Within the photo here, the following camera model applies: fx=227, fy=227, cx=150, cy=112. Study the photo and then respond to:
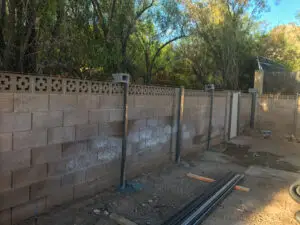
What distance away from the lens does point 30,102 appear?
223 cm

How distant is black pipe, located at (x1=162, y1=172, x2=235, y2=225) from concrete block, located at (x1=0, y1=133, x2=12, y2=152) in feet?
5.76

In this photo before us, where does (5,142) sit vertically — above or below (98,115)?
below

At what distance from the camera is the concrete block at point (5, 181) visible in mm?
2098

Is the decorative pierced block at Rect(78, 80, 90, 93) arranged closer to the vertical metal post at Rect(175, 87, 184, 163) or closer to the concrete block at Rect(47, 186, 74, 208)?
the concrete block at Rect(47, 186, 74, 208)

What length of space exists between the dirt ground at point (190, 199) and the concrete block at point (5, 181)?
1.41 feet

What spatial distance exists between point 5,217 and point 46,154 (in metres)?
0.66

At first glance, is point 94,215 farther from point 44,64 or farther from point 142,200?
point 44,64

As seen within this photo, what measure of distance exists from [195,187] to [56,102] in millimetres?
2393

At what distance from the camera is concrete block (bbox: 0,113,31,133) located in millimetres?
2049

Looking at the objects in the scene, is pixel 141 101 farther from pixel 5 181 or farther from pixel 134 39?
pixel 134 39

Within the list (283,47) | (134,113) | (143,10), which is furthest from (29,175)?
(283,47)

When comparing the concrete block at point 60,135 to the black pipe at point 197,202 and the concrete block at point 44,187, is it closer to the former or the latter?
the concrete block at point 44,187

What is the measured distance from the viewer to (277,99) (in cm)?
873

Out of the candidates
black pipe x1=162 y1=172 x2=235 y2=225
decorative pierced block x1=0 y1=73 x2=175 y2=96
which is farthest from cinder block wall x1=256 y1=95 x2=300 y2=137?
decorative pierced block x1=0 y1=73 x2=175 y2=96
